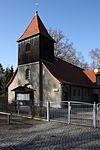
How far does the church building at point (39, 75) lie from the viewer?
2172 centimetres

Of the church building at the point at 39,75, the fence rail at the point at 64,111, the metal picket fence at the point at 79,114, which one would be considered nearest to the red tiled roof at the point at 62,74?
the church building at the point at 39,75

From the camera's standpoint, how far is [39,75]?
2250 centimetres

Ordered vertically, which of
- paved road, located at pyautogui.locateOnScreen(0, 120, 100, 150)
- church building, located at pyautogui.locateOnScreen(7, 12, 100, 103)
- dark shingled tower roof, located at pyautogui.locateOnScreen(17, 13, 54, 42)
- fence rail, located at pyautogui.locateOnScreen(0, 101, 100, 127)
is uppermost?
dark shingled tower roof, located at pyautogui.locateOnScreen(17, 13, 54, 42)

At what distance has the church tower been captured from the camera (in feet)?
75.9

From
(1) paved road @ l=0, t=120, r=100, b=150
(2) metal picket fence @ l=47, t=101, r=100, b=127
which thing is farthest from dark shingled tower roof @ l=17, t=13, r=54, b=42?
(1) paved road @ l=0, t=120, r=100, b=150

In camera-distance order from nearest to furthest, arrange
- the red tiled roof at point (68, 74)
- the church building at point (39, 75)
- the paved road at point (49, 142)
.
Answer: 1. the paved road at point (49, 142)
2. the church building at point (39, 75)
3. the red tiled roof at point (68, 74)

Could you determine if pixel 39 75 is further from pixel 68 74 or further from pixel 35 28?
pixel 35 28

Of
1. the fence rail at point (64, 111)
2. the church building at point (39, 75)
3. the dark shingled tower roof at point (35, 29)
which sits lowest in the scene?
the fence rail at point (64, 111)

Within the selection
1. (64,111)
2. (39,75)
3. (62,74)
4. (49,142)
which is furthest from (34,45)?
(49,142)

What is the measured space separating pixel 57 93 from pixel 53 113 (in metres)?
9.17

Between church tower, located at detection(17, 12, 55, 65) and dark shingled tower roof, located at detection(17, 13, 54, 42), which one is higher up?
dark shingled tower roof, located at detection(17, 13, 54, 42)

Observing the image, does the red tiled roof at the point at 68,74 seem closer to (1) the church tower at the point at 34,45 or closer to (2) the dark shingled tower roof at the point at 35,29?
(1) the church tower at the point at 34,45

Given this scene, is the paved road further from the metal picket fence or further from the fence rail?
the fence rail

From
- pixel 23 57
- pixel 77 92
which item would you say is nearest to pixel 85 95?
pixel 77 92
